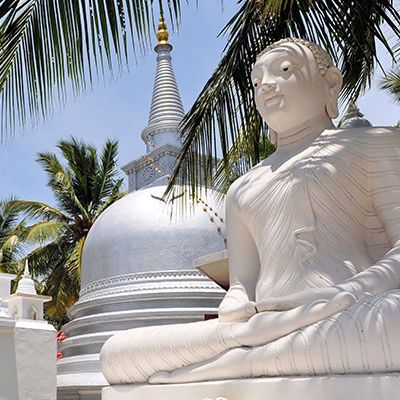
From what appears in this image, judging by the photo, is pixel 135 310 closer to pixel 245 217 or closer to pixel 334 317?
pixel 245 217

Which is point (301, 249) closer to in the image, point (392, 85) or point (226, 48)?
point (226, 48)

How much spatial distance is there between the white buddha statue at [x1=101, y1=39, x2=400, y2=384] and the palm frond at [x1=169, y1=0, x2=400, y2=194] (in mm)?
779

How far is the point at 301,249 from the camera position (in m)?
3.49

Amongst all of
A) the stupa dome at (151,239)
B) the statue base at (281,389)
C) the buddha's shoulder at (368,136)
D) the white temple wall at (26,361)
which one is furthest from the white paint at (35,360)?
the buddha's shoulder at (368,136)

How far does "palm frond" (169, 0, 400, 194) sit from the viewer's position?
15.5 feet

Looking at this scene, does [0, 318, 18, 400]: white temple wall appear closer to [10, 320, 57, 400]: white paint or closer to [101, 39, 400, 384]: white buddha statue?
[10, 320, 57, 400]: white paint

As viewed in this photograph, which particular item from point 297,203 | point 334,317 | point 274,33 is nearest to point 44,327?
point 274,33

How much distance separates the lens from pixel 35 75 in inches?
112

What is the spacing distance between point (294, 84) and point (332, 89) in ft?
1.08

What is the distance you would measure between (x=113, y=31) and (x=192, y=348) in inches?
67.0

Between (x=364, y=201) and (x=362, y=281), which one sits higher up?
(x=364, y=201)

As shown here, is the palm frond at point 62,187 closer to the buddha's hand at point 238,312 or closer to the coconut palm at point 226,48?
the coconut palm at point 226,48

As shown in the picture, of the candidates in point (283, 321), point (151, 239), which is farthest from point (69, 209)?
point (283, 321)

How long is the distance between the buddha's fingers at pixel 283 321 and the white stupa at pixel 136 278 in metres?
8.53
